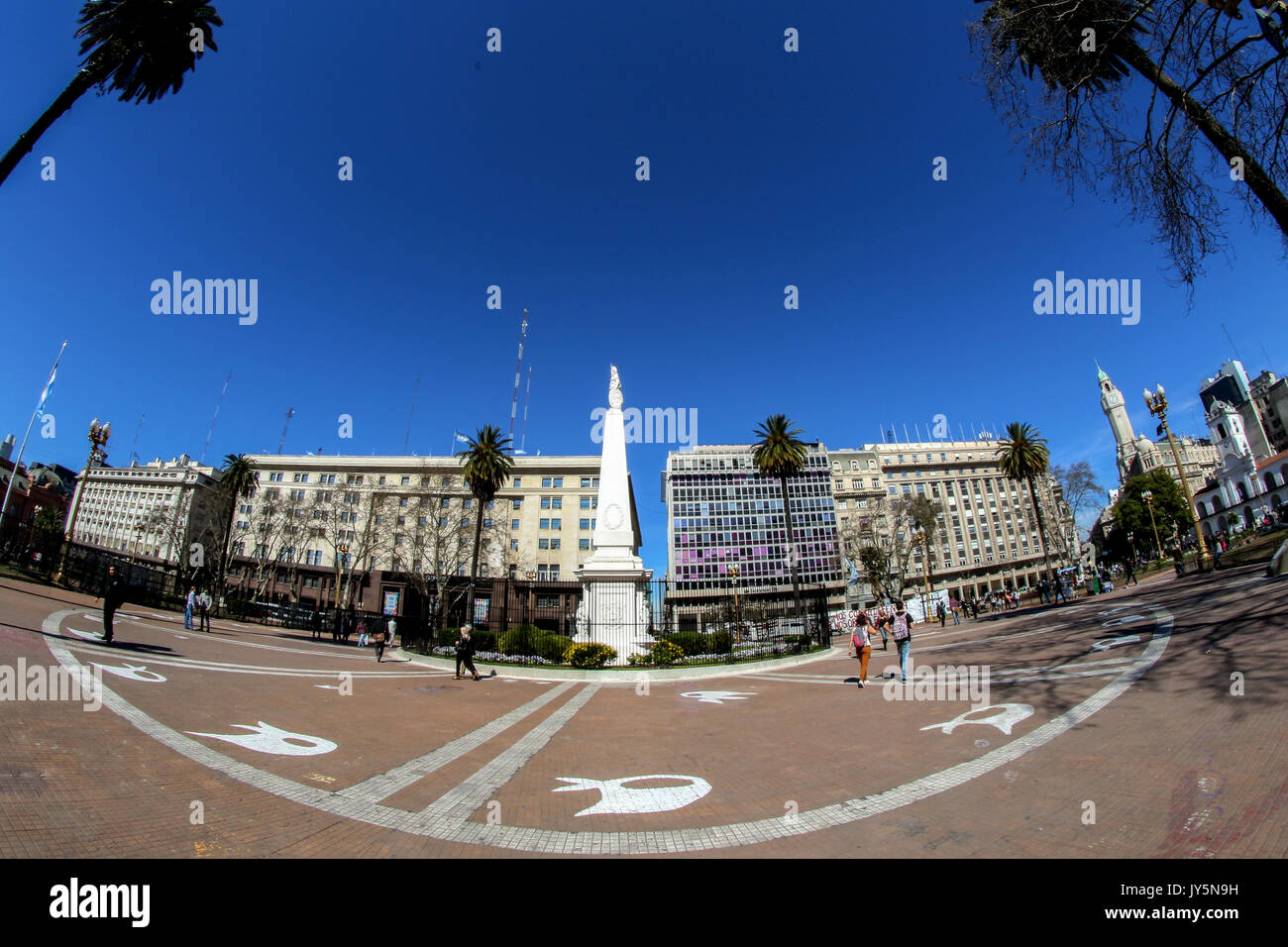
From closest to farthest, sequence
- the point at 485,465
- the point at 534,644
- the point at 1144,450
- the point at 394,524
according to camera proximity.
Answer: the point at 534,644, the point at 485,465, the point at 394,524, the point at 1144,450

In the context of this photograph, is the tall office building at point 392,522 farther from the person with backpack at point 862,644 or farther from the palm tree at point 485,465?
the person with backpack at point 862,644

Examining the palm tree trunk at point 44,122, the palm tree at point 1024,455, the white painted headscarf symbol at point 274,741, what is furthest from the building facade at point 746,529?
the palm tree trunk at point 44,122

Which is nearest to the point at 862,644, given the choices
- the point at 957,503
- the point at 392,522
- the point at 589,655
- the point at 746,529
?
the point at 589,655

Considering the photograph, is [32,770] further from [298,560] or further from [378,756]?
[298,560]

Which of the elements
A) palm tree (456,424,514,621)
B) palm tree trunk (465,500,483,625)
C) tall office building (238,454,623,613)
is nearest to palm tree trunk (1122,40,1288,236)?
palm tree trunk (465,500,483,625)

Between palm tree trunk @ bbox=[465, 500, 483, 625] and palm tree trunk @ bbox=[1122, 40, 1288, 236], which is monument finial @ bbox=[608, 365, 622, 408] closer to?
palm tree trunk @ bbox=[465, 500, 483, 625]

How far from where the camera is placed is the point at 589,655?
17906mm

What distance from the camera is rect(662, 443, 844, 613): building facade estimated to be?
84562 millimetres

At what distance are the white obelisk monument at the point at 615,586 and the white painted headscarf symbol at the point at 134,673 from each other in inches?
502

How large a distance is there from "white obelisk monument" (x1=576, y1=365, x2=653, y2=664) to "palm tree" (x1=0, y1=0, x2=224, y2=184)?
59.9ft

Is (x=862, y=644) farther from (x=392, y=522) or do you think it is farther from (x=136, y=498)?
(x=136, y=498)

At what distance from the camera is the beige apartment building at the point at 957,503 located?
3386 inches

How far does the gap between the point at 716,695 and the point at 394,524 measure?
192 ft
